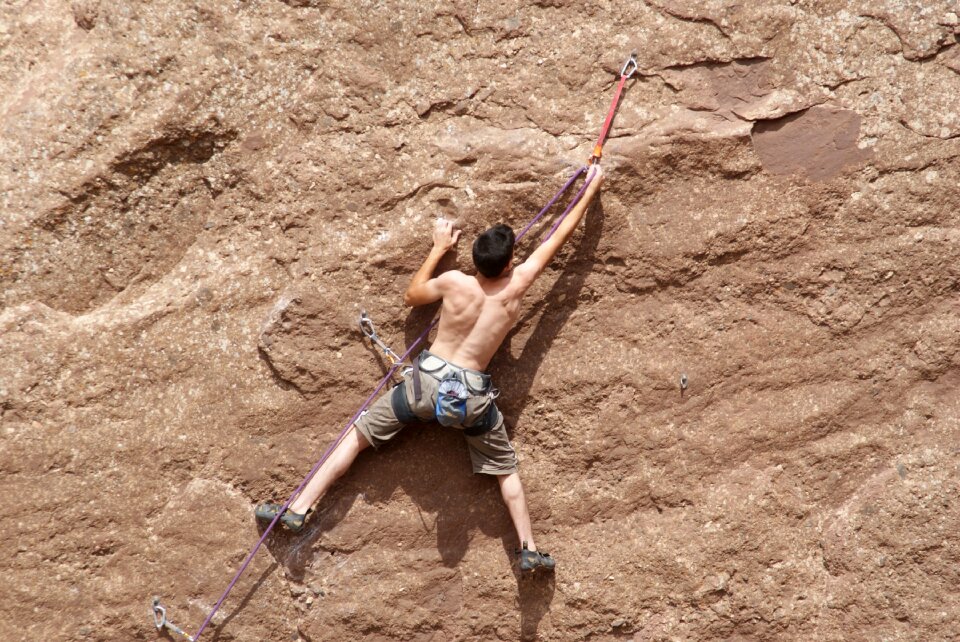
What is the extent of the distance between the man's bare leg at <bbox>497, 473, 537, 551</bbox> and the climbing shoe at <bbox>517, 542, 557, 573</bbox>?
30mm

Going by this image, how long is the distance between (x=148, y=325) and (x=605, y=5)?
238 cm

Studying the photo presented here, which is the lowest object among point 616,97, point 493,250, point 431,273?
point 431,273

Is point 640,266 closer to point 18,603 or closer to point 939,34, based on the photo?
point 939,34

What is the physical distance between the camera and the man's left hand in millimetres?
3674

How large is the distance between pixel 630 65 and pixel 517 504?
1.95m

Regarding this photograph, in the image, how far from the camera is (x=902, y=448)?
3895mm

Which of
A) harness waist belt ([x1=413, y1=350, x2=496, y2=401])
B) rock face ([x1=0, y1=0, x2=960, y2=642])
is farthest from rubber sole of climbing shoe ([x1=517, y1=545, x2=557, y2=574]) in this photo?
harness waist belt ([x1=413, y1=350, x2=496, y2=401])

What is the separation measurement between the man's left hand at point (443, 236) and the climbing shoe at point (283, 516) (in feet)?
4.21

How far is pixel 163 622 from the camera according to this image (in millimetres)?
3762

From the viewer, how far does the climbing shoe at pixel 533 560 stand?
12.1 ft

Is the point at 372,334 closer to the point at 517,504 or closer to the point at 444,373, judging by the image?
the point at 444,373

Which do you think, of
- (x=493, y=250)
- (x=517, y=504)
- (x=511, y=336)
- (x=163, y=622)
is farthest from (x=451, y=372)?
(x=163, y=622)

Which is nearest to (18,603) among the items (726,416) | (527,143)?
(527,143)

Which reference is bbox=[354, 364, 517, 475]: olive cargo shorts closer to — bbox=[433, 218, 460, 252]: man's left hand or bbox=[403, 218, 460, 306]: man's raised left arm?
bbox=[403, 218, 460, 306]: man's raised left arm
